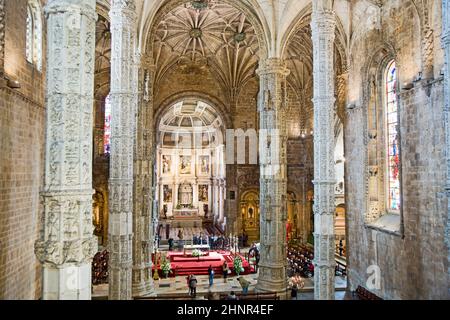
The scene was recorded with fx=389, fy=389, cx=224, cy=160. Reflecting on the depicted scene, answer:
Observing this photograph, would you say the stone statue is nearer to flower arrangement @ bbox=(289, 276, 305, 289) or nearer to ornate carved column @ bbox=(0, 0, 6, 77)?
flower arrangement @ bbox=(289, 276, 305, 289)

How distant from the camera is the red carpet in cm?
2053

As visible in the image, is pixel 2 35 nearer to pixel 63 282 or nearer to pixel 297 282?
pixel 63 282

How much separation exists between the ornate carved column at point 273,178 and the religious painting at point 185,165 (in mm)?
25081

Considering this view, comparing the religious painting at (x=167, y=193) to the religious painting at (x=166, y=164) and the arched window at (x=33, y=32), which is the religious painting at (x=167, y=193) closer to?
the religious painting at (x=166, y=164)

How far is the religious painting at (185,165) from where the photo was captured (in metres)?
41.1

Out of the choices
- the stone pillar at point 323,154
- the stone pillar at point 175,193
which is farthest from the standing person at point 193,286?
the stone pillar at point 175,193

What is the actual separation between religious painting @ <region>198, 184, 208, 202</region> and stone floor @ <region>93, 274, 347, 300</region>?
2128cm

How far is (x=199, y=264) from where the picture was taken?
842 inches

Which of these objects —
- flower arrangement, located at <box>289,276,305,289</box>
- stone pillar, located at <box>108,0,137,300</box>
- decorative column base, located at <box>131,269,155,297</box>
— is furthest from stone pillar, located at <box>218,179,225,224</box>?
stone pillar, located at <box>108,0,137,300</box>

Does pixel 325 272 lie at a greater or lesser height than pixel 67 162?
lesser

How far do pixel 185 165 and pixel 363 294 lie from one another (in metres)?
27.6

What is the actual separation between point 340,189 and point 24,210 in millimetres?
24755

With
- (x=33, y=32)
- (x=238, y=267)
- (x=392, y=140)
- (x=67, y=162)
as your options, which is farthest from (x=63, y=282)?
(x=238, y=267)

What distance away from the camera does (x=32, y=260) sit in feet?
47.5
